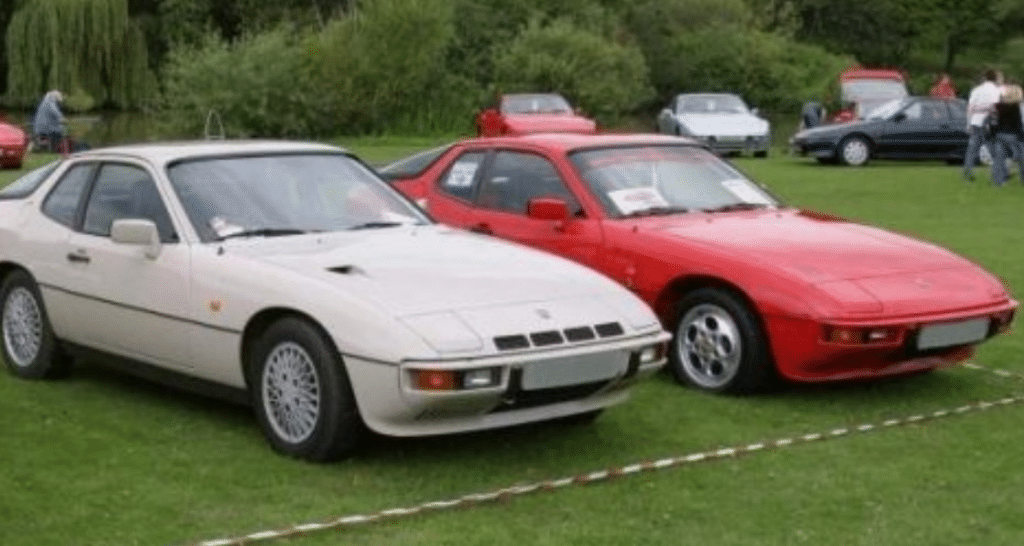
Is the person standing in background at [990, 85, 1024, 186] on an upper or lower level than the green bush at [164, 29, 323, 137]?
upper

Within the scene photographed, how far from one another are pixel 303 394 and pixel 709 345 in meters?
2.45

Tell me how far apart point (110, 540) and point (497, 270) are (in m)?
2.12

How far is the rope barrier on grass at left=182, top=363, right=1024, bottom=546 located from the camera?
215 inches

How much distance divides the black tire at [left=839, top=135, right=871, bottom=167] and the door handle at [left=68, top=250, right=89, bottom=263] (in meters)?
21.6

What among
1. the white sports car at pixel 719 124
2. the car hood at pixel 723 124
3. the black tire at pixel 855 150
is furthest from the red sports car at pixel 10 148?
the black tire at pixel 855 150

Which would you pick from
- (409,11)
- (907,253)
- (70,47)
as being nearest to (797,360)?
(907,253)

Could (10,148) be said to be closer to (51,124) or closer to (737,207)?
(51,124)

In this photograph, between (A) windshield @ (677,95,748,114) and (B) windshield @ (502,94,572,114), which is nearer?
(A) windshield @ (677,95,748,114)

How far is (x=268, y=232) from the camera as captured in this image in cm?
710

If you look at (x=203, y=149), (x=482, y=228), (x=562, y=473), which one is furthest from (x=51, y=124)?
(x=562, y=473)

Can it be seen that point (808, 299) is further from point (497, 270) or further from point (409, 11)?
point (409, 11)

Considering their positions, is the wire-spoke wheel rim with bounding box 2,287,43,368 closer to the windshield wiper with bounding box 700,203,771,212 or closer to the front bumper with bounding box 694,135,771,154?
the windshield wiper with bounding box 700,203,771,212

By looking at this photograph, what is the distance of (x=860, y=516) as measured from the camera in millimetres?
5715

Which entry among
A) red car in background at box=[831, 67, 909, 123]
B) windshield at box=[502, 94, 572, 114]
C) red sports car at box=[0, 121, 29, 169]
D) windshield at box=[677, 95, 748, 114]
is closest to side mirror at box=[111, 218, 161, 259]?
red sports car at box=[0, 121, 29, 169]
